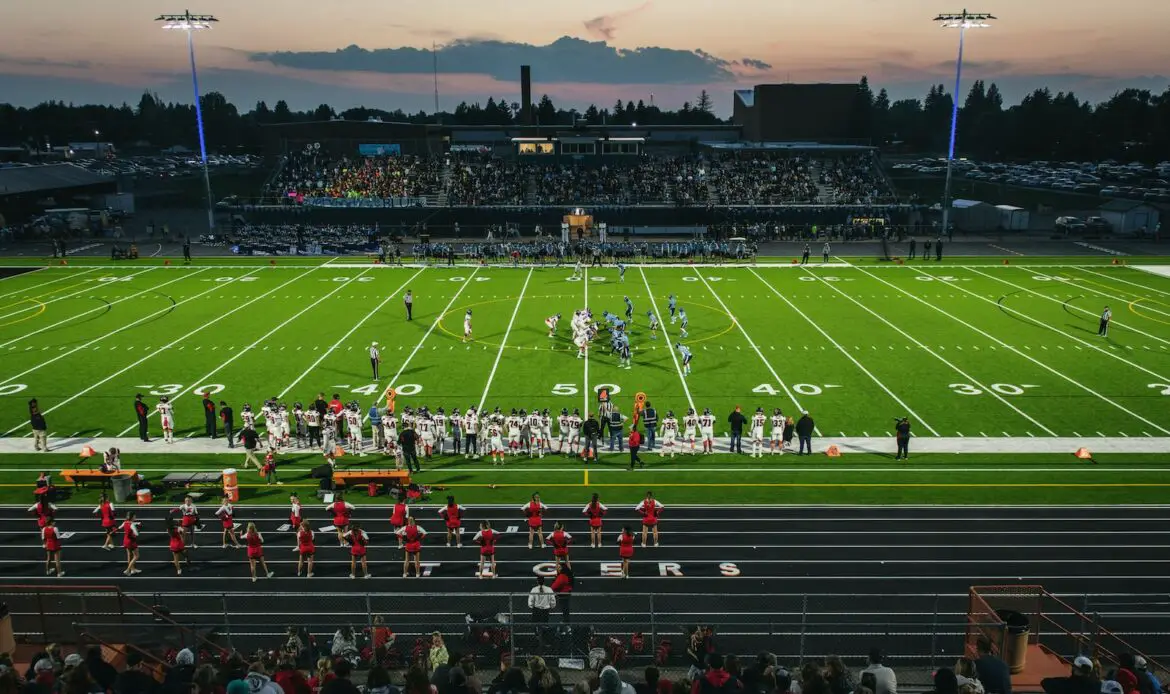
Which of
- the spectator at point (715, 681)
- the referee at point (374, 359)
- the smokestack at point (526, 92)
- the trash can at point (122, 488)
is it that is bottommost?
the trash can at point (122, 488)

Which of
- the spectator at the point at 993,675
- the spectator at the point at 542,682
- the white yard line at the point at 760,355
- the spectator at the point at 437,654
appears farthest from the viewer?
the white yard line at the point at 760,355

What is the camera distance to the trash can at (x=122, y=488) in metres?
16.9

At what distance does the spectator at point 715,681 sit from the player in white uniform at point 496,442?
37.1 feet

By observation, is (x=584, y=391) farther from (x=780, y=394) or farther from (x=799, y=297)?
(x=799, y=297)

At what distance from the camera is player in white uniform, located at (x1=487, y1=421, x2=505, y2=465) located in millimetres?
19094

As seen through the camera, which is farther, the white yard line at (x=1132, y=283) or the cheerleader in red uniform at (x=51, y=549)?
the white yard line at (x=1132, y=283)

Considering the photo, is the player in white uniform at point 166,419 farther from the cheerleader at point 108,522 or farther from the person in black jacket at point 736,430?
the person in black jacket at point 736,430

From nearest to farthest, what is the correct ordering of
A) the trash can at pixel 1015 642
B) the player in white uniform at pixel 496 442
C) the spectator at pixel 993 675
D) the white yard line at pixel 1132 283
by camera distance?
the spectator at pixel 993 675, the trash can at pixel 1015 642, the player in white uniform at pixel 496 442, the white yard line at pixel 1132 283

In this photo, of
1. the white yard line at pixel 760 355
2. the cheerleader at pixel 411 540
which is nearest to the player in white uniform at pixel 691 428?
the white yard line at pixel 760 355

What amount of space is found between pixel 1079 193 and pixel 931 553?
251 feet

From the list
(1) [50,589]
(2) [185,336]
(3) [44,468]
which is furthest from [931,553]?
(2) [185,336]

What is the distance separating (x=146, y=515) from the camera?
16391 mm

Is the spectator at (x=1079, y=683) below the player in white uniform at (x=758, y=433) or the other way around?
the other way around

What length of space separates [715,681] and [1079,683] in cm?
350
